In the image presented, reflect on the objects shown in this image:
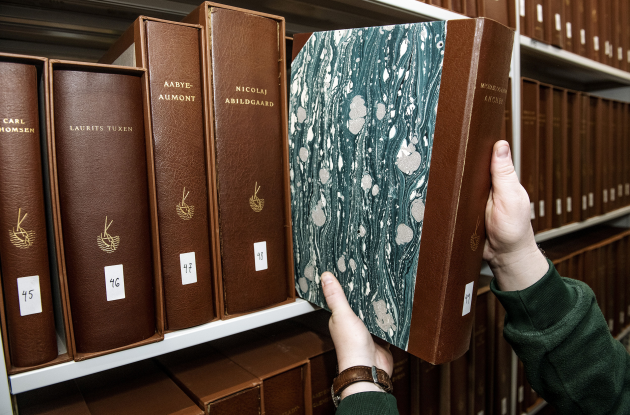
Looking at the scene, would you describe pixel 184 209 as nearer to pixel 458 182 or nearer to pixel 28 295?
pixel 28 295

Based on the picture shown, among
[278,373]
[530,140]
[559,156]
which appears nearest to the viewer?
[278,373]

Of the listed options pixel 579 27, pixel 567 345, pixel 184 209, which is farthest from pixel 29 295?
pixel 579 27

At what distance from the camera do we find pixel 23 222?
1.48ft

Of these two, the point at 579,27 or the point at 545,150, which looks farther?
the point at 579,27

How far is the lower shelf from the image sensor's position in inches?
18.3

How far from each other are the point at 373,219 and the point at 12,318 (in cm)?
47

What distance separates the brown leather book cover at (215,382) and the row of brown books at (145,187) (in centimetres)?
12

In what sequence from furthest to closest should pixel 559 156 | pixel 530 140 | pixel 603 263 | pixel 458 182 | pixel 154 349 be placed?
pixel 603 263
pixel 559 156
pixel 530 140
pixel 154 349
pixel 458 182

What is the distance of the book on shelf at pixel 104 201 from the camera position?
1.55 feet

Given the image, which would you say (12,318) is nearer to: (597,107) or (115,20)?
(115,20)

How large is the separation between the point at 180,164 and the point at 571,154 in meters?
1.23

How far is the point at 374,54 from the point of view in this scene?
1.72 feet

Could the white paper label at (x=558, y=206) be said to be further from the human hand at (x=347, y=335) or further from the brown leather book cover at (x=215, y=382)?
the brown leather book cover at (x=215, y=382)

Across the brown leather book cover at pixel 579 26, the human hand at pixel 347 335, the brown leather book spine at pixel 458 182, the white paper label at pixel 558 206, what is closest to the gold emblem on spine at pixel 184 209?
the human hand at pixel 347 335
